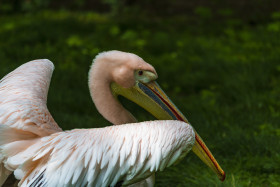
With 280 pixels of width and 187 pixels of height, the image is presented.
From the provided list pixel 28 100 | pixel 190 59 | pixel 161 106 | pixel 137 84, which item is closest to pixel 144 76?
pixel 137 84

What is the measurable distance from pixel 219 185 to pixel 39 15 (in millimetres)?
5867

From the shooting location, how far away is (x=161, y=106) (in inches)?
130

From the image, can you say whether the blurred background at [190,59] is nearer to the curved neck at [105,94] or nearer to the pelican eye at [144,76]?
the curved neck at [105,94]

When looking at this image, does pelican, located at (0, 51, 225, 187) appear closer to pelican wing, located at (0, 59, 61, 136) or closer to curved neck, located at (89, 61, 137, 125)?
pelican wing, located at (0, 59, 61, 136)

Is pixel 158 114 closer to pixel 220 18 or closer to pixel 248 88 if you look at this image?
pixel 248 88

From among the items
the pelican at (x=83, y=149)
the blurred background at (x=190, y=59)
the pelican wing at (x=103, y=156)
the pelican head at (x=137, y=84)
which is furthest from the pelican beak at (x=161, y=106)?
the pelican wing at (x=103, y=156)

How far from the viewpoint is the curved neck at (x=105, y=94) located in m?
3.39

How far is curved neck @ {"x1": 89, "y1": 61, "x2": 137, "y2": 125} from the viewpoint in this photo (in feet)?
11.1

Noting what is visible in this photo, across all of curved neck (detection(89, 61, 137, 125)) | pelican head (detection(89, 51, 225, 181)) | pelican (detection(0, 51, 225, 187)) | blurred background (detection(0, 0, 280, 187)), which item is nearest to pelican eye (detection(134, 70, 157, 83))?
pelican head (detection(89, 51, 225, 181))

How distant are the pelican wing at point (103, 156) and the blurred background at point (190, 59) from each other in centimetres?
89

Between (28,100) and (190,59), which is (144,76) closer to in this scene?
(28,100)

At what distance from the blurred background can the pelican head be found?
0.38 meters

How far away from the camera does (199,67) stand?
254 inches

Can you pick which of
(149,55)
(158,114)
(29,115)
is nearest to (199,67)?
(149,55)
